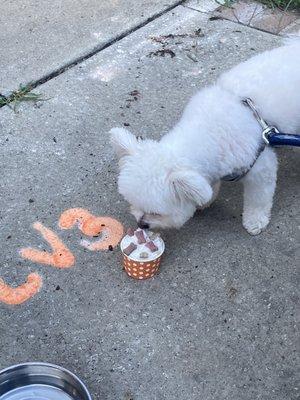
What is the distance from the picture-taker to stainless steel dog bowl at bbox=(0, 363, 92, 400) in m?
2.40

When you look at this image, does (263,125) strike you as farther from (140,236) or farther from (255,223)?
(140,236)

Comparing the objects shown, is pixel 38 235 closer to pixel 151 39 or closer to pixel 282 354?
pixel 282 354

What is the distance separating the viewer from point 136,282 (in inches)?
117

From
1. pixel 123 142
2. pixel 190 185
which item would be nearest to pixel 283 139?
pixel 190 185

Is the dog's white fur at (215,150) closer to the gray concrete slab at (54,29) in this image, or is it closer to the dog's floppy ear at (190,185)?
the dog's floppy ear at (190,185)

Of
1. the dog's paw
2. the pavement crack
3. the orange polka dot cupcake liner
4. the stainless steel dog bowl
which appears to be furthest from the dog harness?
the pavement crack

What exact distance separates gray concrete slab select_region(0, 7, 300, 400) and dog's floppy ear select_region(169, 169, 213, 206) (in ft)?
1.90

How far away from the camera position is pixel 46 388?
2445mm

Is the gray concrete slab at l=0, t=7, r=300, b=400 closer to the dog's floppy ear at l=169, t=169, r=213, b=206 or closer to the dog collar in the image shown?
the dog collar

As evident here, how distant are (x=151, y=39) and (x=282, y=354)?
2830 millimetres

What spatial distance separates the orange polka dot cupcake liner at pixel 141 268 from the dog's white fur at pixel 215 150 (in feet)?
0.63

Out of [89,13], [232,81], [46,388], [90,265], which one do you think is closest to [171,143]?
[232,81]

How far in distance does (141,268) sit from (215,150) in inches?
27.0

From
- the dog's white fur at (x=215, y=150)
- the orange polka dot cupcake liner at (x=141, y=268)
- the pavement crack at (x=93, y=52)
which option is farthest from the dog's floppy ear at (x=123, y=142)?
the pavement crack at (x=93, y=52)
